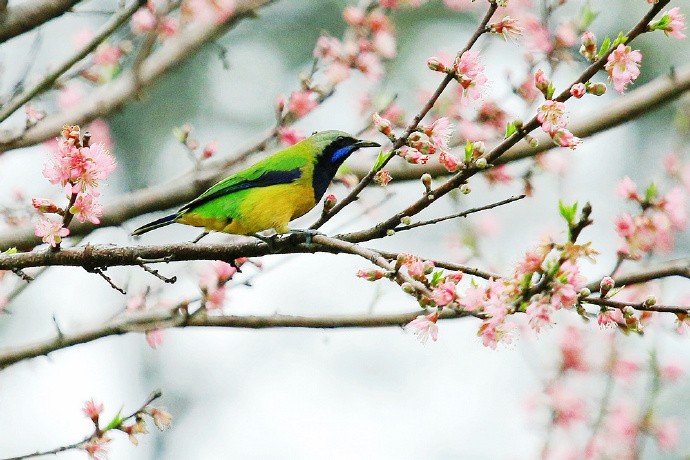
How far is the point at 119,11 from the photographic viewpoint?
12.6 feet

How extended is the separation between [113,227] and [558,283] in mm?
2662

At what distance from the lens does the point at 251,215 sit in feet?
12.6

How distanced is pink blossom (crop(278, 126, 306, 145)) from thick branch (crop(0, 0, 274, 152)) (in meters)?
0.74

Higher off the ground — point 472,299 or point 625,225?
point 625,225

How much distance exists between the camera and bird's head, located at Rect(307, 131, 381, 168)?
417 cm

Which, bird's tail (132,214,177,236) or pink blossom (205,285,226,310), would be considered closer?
bird's tail (132,214,177,236)

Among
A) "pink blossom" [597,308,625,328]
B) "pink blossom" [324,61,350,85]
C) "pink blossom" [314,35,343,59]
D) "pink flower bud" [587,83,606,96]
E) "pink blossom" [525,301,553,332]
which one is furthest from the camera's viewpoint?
"pink blossom" [314,35,343,59]

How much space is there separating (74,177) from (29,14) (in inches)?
56.9

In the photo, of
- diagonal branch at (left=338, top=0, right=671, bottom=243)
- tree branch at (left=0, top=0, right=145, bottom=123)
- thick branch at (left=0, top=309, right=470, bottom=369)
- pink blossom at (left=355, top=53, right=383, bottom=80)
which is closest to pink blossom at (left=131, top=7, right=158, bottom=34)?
pink blossom at (left=355, top=53, right=383, bottom=80)

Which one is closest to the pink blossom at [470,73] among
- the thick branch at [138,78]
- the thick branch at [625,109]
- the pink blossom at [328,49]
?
the thick branch at [625,109]

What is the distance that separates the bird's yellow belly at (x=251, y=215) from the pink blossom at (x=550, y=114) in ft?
5.29

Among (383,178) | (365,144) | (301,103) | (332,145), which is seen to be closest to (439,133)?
(383,178)

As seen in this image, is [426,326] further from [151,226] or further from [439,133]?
[151,226]

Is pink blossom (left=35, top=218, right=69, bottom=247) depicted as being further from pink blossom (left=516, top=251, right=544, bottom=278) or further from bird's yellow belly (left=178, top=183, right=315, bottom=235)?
pink blossom (left=516, top=251, right=544, bottom=278)
